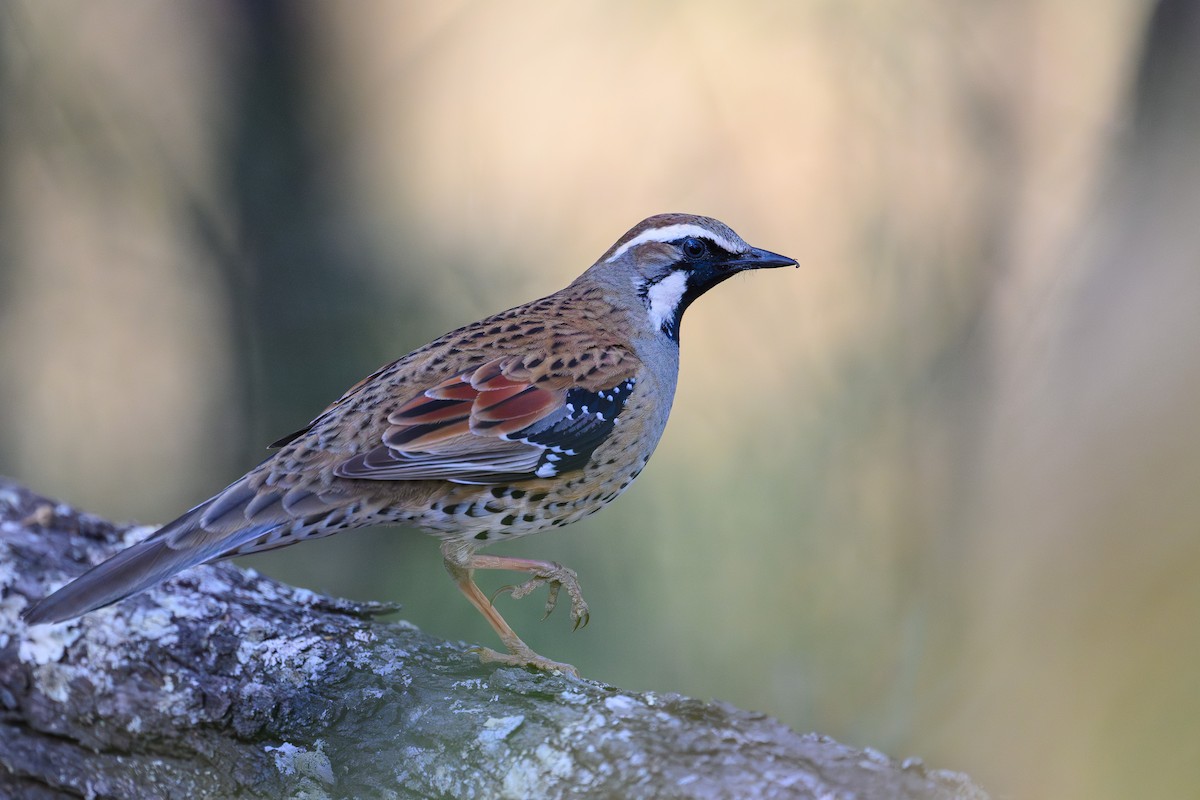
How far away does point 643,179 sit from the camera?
840cm

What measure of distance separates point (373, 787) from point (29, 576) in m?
1.99

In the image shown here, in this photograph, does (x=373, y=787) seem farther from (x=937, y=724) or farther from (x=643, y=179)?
(x=643, y=179)

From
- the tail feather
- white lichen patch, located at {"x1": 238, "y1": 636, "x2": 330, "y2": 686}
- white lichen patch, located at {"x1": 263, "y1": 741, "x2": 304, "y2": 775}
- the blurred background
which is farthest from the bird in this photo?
the blurred background

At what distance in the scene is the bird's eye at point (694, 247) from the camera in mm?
5480

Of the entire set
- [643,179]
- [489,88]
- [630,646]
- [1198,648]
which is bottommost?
[1198,648]

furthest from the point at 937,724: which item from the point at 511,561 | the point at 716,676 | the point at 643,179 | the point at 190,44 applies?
the point at 190,44

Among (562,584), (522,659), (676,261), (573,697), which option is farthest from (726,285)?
(573,697)

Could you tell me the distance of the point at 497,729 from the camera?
3480 mm

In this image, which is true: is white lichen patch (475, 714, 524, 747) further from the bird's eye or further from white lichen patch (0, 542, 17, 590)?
the bird's eye

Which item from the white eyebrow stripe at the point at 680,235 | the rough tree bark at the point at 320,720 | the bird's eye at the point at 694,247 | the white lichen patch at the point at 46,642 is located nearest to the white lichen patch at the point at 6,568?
the rough tree bark at the point at 320,720

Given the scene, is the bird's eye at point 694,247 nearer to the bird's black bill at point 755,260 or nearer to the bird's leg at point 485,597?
the bird's black bill at point 755,260

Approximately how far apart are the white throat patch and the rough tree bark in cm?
217

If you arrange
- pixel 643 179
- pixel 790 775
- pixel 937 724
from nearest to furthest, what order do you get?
pixel 790 775 < pixel 937 724 < pixel 643 179

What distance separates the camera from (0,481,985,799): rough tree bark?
3139 millimetres
